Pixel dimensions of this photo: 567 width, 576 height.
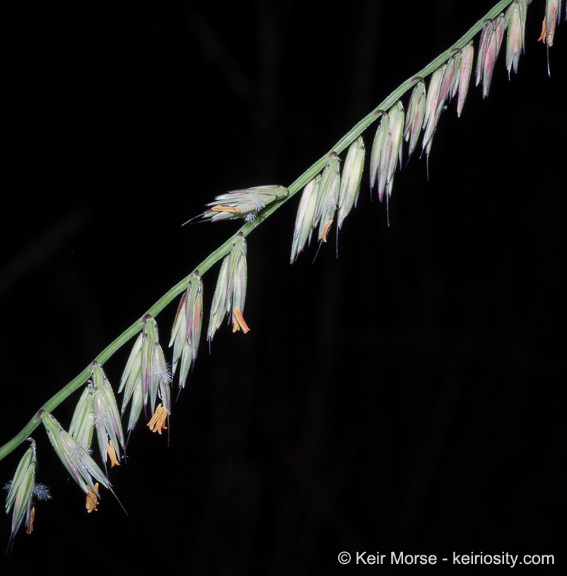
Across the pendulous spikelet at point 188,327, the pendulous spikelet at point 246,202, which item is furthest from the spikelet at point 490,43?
the pendulous spikelet at point 188,327

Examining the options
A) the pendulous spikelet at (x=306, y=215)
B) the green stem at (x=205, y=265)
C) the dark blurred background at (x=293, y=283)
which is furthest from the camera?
the dark blurred background at (x=293, y=283)

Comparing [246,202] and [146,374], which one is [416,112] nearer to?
[246,202]

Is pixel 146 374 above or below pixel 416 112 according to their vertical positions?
below

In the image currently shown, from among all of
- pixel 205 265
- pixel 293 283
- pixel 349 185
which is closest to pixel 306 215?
pixel 349 185

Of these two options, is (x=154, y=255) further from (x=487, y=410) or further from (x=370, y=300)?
(x=487, y=410)

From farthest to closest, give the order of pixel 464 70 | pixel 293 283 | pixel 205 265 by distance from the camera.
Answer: pixel 293 283 < pixel 464 70 < pixel 205 265

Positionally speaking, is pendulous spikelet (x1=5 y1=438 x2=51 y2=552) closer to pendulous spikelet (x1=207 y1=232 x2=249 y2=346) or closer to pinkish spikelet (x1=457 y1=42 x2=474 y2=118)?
pendulous spikelet (x1=207 y1=232 x2=249 y2=346)

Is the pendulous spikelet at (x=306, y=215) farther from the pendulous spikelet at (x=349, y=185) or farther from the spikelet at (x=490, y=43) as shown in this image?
the spikelet at (x=490, y=43)

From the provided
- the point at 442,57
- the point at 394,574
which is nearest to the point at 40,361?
the point at 394,574

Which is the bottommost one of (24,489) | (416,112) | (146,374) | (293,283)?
(24,489)

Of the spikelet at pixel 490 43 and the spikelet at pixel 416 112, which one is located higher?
the spikelet at pixel 490 43
